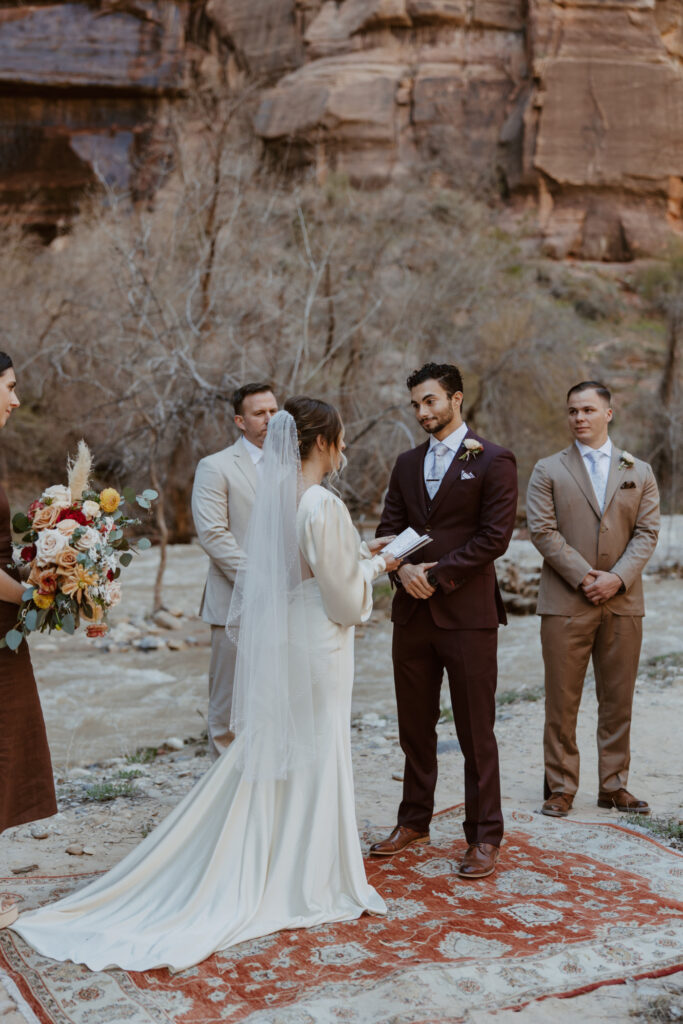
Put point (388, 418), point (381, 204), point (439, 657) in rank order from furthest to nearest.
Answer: point (381, 204) < point (388, 418) < point (439, 657)

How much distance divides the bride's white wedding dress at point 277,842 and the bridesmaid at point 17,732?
0.38 metres

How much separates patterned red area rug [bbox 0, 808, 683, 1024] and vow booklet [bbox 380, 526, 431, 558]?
1.38 meters

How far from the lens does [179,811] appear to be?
3.87m

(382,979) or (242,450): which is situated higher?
(242,450)

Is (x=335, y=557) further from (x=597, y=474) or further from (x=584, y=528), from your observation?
(x=597, y=474)

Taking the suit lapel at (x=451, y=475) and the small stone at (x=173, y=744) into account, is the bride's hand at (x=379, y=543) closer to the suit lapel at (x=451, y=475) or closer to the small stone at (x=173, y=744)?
the suit lapel at (x=451, y=475)

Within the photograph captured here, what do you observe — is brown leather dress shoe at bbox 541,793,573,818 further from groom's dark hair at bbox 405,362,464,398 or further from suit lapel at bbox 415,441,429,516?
groom's dark hair at bbox 405,362,464,398

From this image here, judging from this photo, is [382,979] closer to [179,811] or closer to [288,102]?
[179,811]

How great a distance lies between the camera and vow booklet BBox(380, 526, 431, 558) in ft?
13.9

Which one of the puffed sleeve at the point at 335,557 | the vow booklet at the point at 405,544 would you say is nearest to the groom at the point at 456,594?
the vow booklet at the point at 405,544

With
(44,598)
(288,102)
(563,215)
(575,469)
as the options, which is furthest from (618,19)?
(44,598)

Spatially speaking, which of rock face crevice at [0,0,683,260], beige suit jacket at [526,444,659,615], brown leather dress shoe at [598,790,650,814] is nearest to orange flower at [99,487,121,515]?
beige suit jacket at [526,444,659,615]

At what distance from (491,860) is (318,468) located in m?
1.87

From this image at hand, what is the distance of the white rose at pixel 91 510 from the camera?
144 inches
